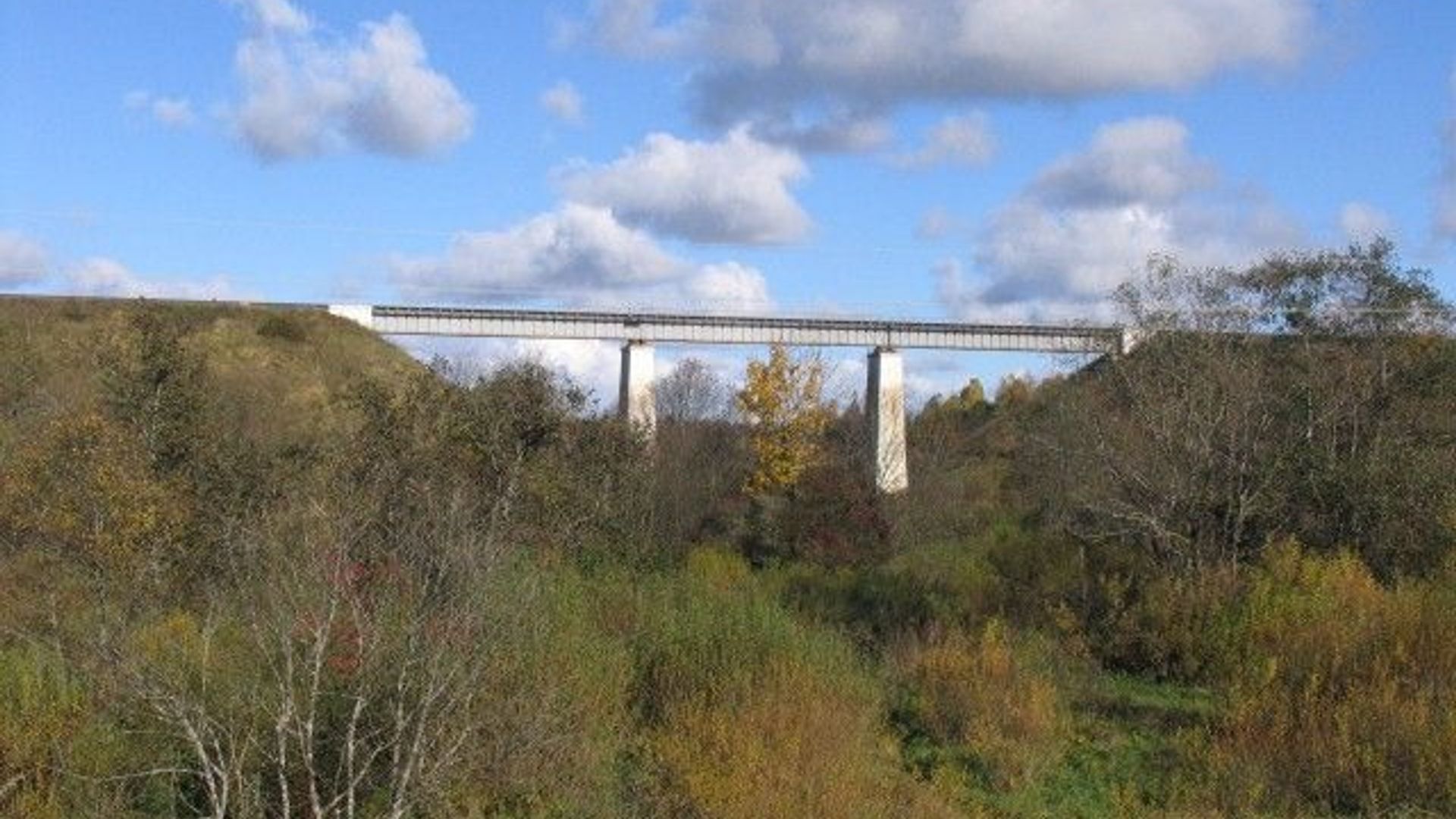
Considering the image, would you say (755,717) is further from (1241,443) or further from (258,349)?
(258,349)

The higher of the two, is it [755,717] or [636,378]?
[636,378]

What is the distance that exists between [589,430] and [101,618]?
17119 mm

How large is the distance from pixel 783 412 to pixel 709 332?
8.42m

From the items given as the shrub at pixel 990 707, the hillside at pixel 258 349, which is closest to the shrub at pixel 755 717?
the shrub at pixel 990 707

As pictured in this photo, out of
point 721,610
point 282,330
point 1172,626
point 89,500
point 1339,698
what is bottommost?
point 1339,698

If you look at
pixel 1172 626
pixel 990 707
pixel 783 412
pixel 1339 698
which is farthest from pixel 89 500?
pixel 783 412

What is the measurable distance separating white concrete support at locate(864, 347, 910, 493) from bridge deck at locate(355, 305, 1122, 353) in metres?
1.34

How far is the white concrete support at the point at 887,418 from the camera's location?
2192 inches

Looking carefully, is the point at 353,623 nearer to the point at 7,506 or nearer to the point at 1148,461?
the point at 7,506

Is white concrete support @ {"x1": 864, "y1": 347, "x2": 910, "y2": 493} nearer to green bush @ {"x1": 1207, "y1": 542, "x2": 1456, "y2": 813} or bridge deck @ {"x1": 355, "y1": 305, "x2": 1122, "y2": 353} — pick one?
bridge deck @ {"x1": 355, "y1": 305, "x2": 1122, "y2": 353}

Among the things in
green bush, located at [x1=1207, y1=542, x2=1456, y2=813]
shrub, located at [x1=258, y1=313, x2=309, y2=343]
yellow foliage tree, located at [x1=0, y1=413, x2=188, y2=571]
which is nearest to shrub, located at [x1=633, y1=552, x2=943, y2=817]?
green bush, located at [x1=1207, y1=542, x2=1456, y2=813]

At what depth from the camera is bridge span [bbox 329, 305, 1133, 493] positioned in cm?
6500

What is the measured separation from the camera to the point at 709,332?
67562mm

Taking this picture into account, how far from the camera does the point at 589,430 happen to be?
30.3m
